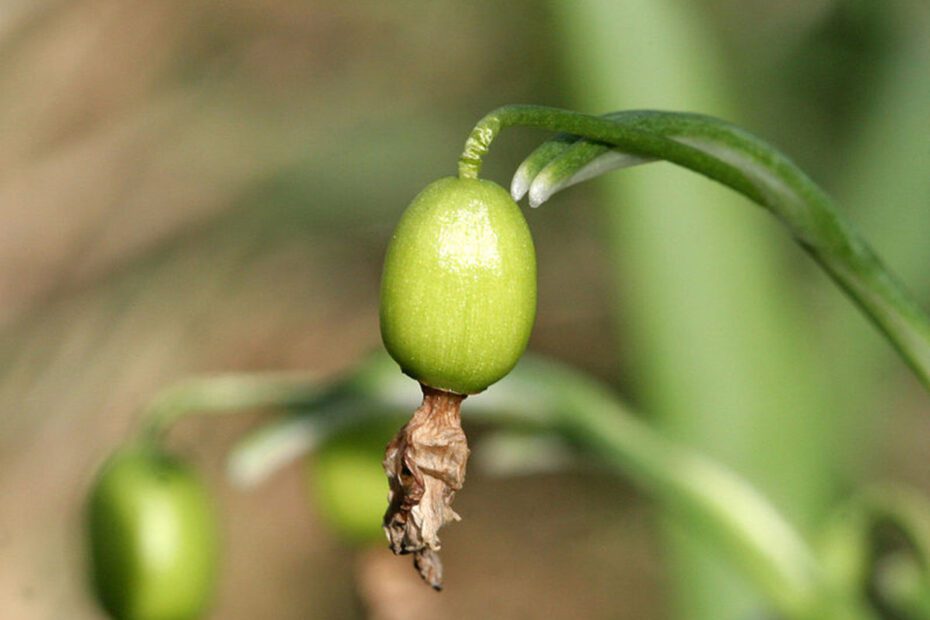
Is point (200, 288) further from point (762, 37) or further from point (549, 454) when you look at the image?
point (549, 454)

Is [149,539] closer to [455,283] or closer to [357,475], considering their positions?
[357,475]

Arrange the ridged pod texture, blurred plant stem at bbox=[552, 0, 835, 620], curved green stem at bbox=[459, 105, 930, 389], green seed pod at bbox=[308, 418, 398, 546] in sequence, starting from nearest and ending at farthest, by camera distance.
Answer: the ridged pod texture < curved green stem at bbox=[459, 105, 930, 389] < green seed pod at bbox=[308, 418, 398, 546] < blurred plant stem at bbox=[552, 0, 835, 620]

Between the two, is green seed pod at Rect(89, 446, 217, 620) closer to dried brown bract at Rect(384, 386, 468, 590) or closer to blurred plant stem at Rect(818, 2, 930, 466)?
dried brown bract at Rect(384, 386, 468, 590)

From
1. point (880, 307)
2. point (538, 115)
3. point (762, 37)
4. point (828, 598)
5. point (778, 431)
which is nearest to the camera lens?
point (538, 115)

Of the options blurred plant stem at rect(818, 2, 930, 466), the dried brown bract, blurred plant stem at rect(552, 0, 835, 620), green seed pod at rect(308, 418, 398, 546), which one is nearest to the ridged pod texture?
the dried brown bract

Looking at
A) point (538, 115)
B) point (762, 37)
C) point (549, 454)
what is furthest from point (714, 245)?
point (538, 115)
